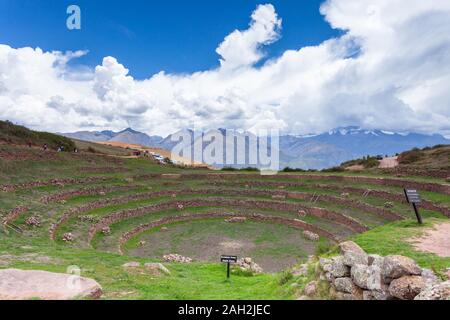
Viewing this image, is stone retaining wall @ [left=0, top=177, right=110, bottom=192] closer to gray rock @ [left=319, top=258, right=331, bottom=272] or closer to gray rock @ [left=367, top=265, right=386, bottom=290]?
gray rock @ [left=319, top=258, right=331, bottom=272]

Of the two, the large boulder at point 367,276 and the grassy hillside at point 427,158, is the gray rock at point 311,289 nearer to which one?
the large boulder at point 367,276

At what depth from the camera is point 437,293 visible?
603cm

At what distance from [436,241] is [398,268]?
9829 millimetres

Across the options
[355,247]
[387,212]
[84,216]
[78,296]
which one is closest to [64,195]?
[84,216]

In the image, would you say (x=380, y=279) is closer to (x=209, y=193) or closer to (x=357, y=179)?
(x=209, y=193)

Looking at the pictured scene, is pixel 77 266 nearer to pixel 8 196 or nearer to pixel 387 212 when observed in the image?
pixel 8 196

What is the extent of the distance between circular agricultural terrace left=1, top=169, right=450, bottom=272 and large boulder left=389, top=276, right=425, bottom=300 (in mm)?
14880

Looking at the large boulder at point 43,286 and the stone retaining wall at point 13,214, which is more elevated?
the large boulder at point 43,286

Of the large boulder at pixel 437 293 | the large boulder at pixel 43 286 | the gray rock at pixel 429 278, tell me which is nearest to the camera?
the large boulder at pixel 437 293

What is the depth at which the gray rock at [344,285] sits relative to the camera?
794 cm

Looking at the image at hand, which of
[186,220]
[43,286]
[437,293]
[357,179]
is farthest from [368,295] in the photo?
[357,179]

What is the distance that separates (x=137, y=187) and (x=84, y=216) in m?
12.3

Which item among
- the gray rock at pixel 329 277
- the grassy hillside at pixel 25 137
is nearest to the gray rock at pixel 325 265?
the gray rock at pixel 329 277

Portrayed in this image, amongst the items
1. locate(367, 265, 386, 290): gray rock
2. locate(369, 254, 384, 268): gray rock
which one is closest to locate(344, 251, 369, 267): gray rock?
locate(369, 254, 384, 268): gray rock
